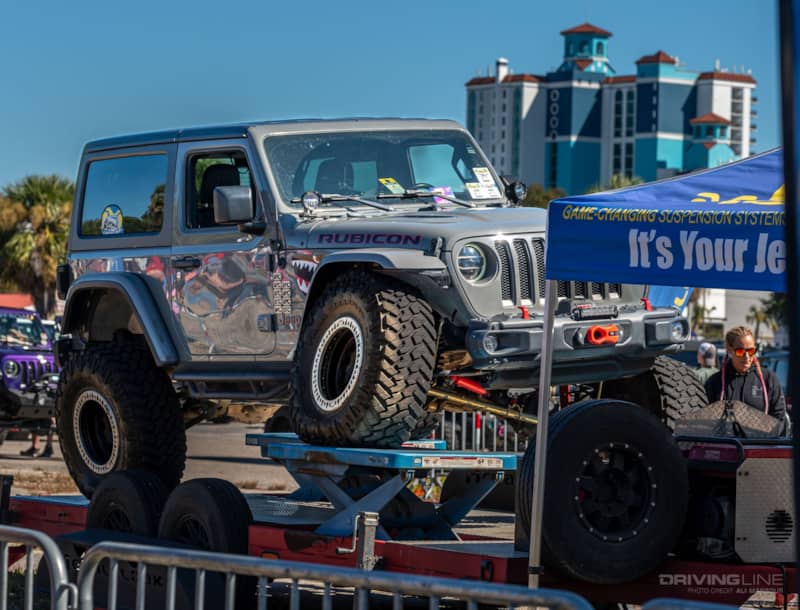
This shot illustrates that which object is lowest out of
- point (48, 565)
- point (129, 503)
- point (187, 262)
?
point (48, 565)

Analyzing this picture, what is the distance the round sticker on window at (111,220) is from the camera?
413 inches

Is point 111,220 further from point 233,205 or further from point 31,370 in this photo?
point 31,370

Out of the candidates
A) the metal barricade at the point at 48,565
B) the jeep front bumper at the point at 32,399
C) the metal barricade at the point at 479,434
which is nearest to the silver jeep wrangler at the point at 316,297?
the metal barricade at the point at 48,565

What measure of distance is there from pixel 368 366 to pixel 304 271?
1.12m

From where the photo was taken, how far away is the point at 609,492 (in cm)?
695

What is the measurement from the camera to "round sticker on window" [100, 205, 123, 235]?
10499mm

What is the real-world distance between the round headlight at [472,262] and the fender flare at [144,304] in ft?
7.85

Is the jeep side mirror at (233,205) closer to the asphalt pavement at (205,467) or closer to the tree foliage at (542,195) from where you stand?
the tree foliage at (542,195)

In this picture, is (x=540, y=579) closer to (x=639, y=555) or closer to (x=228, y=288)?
(x=639, y=555)

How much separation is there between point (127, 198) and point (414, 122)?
2031mm

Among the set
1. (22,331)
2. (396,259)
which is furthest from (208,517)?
(22,331)

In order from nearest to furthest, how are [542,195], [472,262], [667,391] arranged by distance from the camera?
[472,262] < [667,391] < [542,195]

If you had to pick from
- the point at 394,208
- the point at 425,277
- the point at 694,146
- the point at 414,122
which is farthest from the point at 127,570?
the point at 694,146

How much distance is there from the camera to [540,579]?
22.3ft
